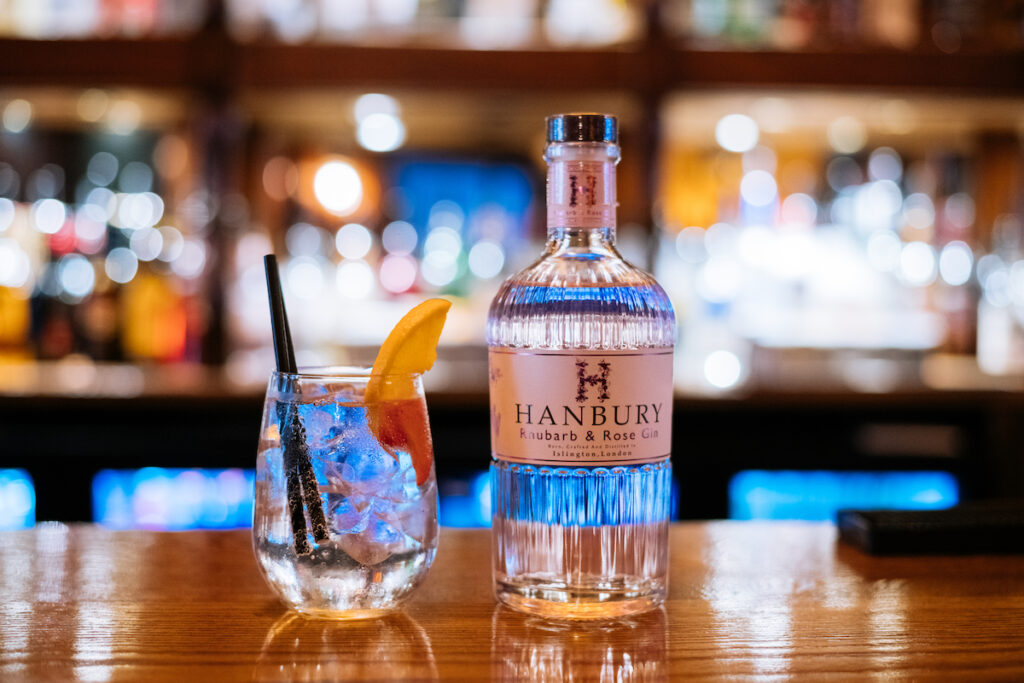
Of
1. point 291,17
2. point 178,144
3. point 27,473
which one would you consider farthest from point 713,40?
point 27,473

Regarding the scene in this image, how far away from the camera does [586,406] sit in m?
0.69

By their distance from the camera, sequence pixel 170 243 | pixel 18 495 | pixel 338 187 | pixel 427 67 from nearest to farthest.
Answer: pixel 18 495 → pixel 427 67 → pixel 170 243 → pixel 338 187

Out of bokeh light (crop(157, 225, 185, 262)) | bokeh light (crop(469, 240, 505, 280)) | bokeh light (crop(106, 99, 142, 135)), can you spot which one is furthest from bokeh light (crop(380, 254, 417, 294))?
bokeh light (crop(106, 99, 142, 135))

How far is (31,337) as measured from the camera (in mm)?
3039

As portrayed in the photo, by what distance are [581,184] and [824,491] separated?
1.94m

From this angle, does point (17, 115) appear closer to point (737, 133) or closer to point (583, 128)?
point (737, 133)

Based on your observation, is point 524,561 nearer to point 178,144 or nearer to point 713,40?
point 713,40

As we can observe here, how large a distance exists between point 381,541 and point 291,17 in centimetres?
246

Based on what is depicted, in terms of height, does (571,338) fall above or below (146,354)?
above

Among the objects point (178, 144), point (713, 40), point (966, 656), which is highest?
point (713, 40)

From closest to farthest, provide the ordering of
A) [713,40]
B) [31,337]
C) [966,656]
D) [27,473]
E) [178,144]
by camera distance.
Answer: [966,656], [27,473], [713,40], [31,337], [178,144]

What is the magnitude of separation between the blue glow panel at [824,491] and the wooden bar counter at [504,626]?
155 cm

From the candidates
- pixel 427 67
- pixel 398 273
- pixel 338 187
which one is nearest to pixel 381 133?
pixel 338 187

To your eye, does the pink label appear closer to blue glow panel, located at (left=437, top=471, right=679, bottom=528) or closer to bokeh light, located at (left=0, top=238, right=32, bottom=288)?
blue glow panel, located at (left=437, top=471, right=679, bottom=528)
